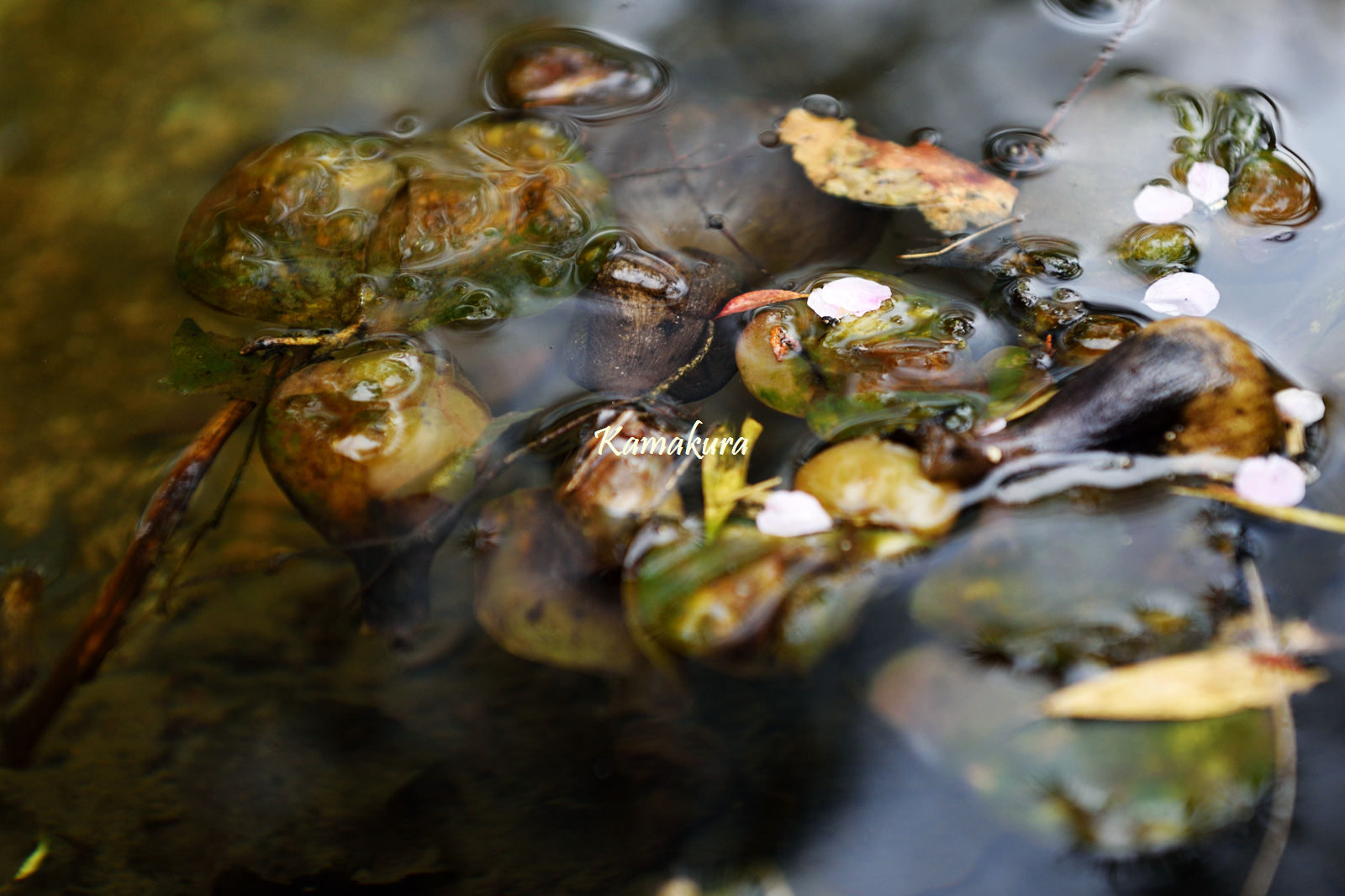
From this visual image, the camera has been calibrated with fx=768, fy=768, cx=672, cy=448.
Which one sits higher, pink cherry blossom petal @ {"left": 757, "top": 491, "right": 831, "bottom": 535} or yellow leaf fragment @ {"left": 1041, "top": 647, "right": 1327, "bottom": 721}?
pink cherry blossom petal @ {"left": 757, "top": 491, "right": 831, "bottom": 535}

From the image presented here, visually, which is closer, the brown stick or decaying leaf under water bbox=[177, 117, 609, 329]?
the brown stick

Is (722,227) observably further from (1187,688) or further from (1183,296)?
(1187,688)

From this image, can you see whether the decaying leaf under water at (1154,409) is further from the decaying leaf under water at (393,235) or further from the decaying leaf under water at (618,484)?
the decaying leaf under water at (393,235)

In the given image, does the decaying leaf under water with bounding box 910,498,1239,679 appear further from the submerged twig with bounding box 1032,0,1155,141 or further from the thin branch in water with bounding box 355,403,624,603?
the submerged twig with bounding box 1032,0,1155,141

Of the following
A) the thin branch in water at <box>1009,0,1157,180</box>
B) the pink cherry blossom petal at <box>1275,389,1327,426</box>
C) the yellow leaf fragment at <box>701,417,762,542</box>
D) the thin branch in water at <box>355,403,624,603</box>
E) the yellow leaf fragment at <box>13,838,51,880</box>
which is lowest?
the yellow leaf fragment at <box>13,838,51,880</box>

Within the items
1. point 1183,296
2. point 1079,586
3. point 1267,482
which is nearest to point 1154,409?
point 1267,482

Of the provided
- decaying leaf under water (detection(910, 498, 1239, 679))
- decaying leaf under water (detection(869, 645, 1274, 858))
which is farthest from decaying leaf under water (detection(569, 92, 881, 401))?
decaying leaf under water (detection(869, 645, 1274, 858))

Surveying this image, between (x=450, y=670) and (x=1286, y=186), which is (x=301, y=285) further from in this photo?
(x=1286, y=186)
